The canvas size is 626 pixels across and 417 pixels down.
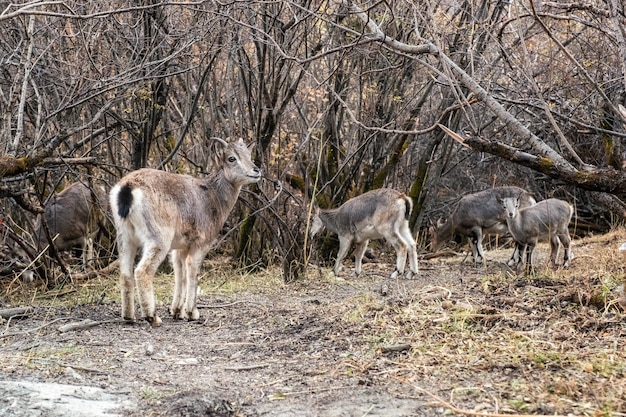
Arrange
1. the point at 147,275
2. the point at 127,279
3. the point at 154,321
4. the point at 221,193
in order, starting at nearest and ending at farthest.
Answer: the point at 147,275
the point at 127,279
the point at 154,321
the point at 221,193

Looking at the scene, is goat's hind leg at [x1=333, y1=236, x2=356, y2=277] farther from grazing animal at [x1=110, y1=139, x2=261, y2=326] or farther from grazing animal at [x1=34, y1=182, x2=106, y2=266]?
grazing animal at [x1=34, y1=182, x2=106, y2=266]

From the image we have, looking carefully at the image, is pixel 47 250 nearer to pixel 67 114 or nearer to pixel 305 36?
pixel 67 114

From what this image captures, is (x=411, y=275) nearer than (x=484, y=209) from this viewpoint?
Yes

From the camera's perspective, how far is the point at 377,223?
41.0 feet

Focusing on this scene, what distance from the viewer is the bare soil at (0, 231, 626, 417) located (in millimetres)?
4727

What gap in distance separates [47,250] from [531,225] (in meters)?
7.12

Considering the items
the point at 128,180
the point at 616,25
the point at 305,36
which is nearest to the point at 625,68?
the point at 616,25

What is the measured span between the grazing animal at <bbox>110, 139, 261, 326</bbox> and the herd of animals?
0.4 inches

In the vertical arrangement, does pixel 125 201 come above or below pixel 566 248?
above

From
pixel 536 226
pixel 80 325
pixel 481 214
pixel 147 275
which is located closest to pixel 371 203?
pixel 536 226

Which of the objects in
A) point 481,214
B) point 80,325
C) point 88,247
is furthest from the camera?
point 481,214

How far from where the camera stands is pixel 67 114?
10922 millimetres

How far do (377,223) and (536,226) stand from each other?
2476 mm

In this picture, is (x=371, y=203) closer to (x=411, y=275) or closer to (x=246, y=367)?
(x=411, y=275)
